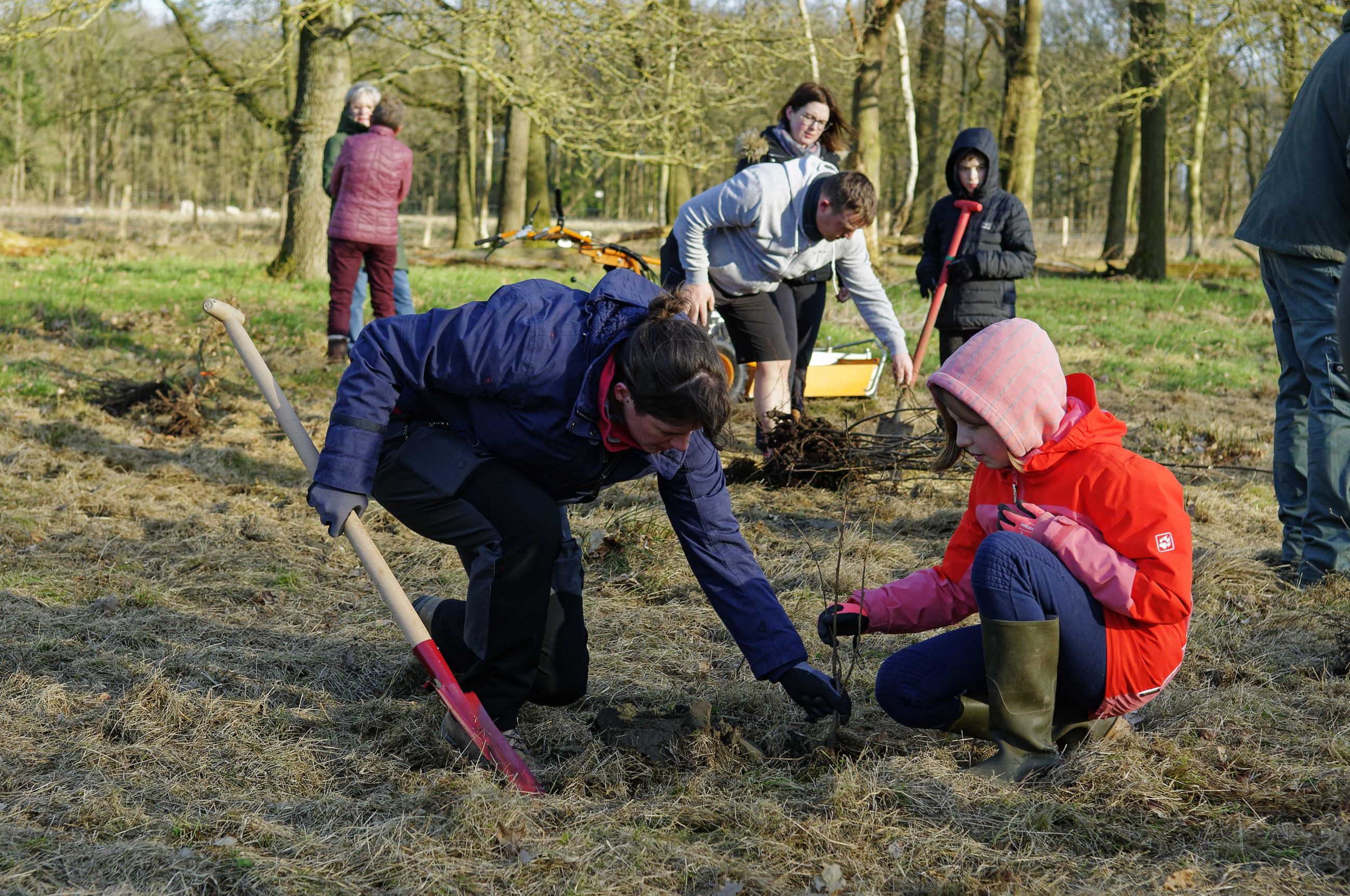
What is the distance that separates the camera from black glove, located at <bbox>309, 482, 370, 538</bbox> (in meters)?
2.64

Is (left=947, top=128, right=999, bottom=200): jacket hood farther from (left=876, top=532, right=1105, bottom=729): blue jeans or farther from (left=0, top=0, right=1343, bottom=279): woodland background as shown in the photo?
(left=0, top=0, right=1343, bottom=279): woodland background

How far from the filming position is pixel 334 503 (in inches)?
104

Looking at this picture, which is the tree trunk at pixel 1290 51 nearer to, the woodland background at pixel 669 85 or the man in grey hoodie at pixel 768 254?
the woodland background at pixel 669 85

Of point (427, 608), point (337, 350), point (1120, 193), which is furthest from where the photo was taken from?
point (1120, 193)

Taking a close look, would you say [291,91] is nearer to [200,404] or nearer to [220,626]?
[200,404]

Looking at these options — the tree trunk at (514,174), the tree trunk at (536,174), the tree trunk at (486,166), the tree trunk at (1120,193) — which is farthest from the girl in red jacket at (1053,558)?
the tree trunk at (486,166)

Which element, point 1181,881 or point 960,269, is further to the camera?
point 960,269

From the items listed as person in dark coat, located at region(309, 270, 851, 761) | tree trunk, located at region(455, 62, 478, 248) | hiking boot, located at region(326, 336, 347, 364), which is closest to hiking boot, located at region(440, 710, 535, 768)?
person in dark coat, located at region(309, 270, 851, 761)

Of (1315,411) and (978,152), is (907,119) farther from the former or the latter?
(1315,411)

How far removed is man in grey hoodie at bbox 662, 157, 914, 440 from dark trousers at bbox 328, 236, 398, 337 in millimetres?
2906

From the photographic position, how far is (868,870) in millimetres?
2275

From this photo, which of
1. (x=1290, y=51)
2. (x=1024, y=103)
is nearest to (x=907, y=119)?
(x=1024, y=103)

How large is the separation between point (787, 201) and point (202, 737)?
140 inches

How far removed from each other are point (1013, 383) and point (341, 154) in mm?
6533
